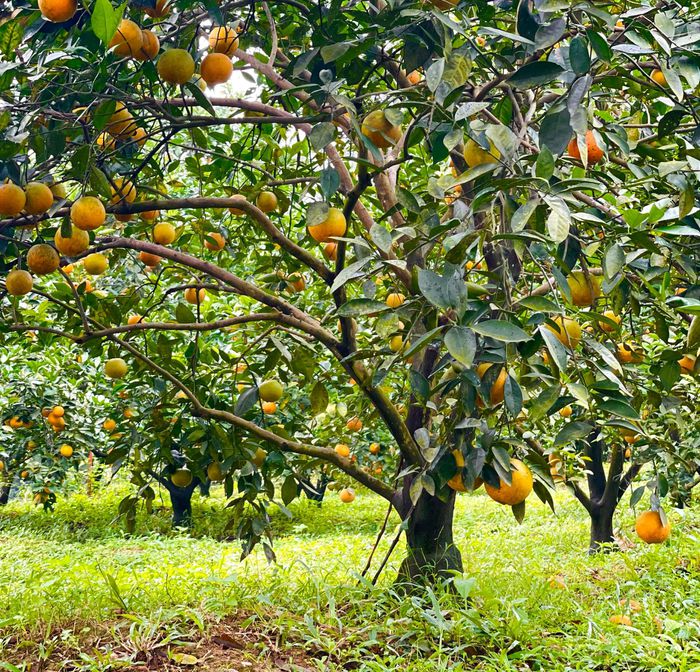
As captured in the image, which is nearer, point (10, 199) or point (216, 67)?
point (10, 199)

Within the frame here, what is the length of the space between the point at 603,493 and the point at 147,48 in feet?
14.4

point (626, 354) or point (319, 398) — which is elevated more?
point (626, 354)

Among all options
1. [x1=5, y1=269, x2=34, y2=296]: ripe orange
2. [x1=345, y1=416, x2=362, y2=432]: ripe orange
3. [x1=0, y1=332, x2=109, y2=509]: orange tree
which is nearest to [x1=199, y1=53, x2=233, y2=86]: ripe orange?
[x1=5, y1=269, x2=34, y2=296]: ripe orange

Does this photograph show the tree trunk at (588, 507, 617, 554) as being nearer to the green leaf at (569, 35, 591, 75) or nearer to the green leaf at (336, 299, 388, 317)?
the green leaf at (336, 299, 388, 317)

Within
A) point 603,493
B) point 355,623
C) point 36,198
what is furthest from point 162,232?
point 603,493

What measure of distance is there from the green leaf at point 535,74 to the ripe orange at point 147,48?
0.73 metres

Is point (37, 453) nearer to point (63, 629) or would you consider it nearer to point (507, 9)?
point (63, 629)

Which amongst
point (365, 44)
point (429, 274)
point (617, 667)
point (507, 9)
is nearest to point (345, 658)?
point (617, 667)

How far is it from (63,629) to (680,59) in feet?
7.38

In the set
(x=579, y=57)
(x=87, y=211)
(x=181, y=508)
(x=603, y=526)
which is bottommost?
(x=181, y=508)

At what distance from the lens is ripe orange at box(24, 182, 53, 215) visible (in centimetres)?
153

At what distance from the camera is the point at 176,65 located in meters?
Answer: 1.43

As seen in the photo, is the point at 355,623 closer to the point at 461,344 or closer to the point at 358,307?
the point at 358,307

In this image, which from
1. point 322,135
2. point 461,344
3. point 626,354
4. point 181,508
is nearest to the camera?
point 461,344
